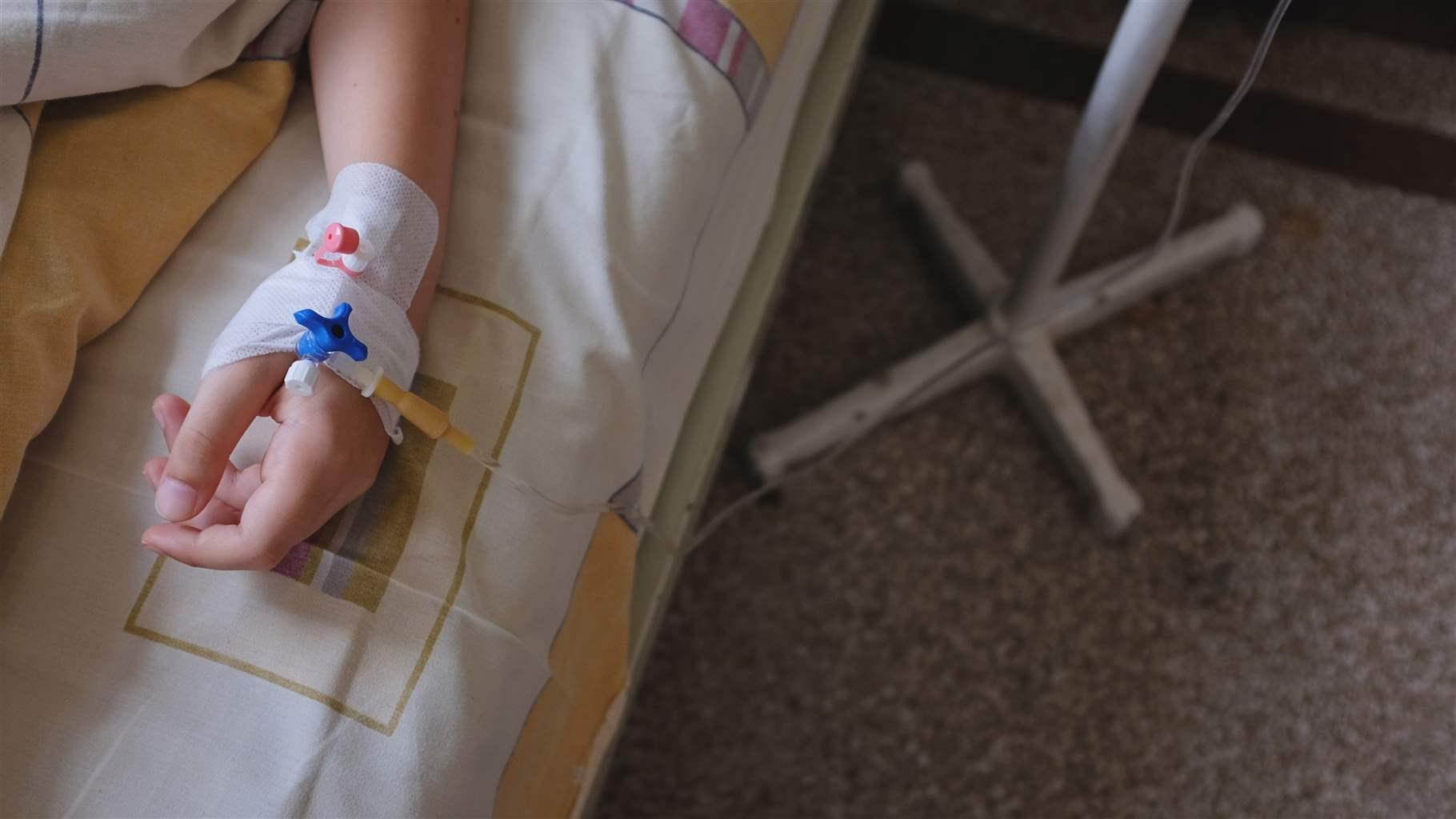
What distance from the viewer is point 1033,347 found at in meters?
1.00

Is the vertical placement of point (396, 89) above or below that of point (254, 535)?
above

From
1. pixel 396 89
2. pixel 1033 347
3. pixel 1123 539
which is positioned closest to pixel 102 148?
A: pixel 396 89

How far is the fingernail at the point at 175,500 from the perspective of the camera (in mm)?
440

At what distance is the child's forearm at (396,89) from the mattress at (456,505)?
19mm

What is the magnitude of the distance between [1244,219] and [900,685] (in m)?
0.62

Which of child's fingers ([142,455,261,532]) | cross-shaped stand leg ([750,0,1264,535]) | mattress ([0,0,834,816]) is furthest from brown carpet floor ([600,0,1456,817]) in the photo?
child's fingers ([142,455,261,532])

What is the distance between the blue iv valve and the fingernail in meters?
0.08

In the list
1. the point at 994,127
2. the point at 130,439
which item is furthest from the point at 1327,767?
the point at 130,439

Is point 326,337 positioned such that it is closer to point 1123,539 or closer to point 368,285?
point 368,285

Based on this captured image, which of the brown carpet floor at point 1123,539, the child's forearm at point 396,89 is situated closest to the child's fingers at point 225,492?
the child's forearm at point 396,89

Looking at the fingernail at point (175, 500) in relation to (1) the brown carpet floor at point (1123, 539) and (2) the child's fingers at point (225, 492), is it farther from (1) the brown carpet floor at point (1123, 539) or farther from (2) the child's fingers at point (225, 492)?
(1) the brown carpet floor at point (1123, 539)

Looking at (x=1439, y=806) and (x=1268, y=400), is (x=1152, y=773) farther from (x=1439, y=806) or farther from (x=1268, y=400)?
(x=1268, y=400)

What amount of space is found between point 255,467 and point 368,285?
11cm

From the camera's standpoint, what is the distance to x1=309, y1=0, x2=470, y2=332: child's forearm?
0.53 metres
